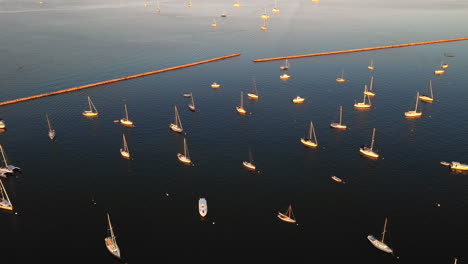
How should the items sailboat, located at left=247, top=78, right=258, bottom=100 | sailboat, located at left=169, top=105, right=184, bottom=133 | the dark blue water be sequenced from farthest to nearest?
sailboat, located at left=247, top=78, right=258, bottom=100 < sailboat, located at left=169, top=105, right=184, bottom=133 < the dark blue water

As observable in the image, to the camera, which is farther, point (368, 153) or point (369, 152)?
point (368, 153)

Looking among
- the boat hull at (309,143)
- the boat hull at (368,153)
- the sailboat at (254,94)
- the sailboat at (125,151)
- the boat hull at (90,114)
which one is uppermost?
the boat hull at (90,114)

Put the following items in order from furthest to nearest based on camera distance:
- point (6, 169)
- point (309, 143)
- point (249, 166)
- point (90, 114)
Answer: point (90, 114)
point (309, 143)
point (249, 166)
point (6, 169)

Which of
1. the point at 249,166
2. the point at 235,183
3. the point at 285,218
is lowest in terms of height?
the point at 285,218

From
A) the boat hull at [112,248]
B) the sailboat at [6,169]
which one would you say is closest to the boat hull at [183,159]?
the boat hull at [112,248]

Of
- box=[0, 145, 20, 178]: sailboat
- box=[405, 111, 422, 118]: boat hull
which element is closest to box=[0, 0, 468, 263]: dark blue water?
box=[405, 111, 422, 118]: boat hull

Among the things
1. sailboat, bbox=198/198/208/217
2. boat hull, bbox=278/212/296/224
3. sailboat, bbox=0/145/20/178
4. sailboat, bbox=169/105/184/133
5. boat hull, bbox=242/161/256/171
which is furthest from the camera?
sailboat, bbox=169/105/184/133

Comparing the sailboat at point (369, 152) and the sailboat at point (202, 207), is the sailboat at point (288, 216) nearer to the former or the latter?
the sailboat at point (202, 207)

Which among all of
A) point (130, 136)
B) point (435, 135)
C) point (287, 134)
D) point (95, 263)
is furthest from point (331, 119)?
point (95, 263)

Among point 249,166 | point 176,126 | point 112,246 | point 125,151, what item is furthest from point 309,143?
point 112,246

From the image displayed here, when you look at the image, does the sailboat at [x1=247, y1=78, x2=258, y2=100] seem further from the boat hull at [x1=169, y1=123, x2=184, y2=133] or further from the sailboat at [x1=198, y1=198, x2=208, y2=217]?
the sailboat at [x1=198, y1=198, x2=208, y2=217]

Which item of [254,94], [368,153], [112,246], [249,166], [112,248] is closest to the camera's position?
[112,248]

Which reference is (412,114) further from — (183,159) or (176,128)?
(183,159)
